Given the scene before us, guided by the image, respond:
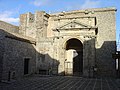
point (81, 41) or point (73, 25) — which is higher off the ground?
point (73, 25)

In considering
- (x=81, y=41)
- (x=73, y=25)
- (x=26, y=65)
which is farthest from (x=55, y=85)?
(x=73, y=25)

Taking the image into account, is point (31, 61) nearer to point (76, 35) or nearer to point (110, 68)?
point (76, 35)

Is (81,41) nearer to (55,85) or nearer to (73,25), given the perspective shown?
(73,25)

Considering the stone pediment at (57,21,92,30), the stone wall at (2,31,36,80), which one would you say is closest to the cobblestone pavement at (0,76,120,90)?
the stone wall at (2,31,36,80)

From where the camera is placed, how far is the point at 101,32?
22.5 m

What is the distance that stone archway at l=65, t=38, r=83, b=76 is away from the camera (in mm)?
23756

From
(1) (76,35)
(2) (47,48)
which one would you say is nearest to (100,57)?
(1) (76,35)

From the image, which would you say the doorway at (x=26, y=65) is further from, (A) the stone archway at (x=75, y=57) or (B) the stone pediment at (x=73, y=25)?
(B) the stone pediment at (x=73, y=25)

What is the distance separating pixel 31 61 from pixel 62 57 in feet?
12.3

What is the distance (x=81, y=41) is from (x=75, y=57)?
7.03 metres

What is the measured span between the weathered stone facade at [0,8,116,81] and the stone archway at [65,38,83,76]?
0.53 m

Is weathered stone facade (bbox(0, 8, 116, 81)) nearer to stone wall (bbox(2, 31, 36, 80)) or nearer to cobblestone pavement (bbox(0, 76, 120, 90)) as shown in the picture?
stone wall (bbox(2, 31, 36, 80))

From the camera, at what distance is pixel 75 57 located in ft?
88.7

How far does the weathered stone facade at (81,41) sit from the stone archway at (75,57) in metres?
0.53
